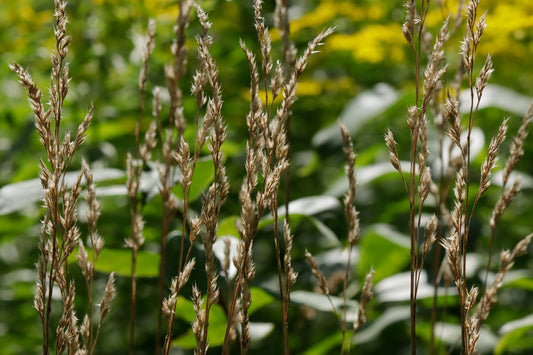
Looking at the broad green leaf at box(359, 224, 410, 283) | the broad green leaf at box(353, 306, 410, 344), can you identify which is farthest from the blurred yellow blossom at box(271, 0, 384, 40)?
the broad green leaf at box(353, 306, 410, 344)

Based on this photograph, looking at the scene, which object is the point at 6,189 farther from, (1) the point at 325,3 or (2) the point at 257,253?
(1) the point at 325,3

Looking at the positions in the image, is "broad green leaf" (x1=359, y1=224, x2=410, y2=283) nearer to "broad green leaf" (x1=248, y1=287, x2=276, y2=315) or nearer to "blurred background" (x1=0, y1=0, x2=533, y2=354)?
"blurred background" (x1=0, y1=0, x2=533, y2=354)

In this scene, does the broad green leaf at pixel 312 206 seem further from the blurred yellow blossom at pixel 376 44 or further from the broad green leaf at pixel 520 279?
the blurred yellow blossom at pixel 376 44

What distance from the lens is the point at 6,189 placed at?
88 centimetres

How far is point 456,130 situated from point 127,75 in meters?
1.28

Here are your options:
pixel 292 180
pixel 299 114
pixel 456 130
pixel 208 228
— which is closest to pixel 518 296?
pixel 292 180

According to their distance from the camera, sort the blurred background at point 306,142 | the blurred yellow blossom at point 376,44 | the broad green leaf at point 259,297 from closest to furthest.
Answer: the broad green leaf at point 259,297 → the blurred background at point 306,142 → the blurred yellow blossom at point 376,44

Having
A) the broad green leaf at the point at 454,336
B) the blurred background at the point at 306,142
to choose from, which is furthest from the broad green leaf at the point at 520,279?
the broad green leaf at the point at 454,336

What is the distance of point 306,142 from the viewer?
1758mm

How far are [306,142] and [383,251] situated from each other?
0.75 m

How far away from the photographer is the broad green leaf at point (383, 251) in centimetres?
102

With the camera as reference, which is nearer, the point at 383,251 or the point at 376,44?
the point at 383,251

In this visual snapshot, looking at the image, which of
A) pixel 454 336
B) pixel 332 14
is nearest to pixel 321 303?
pixel 454 336

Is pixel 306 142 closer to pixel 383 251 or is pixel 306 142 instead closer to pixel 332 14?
pixel 332 14
